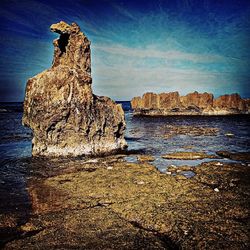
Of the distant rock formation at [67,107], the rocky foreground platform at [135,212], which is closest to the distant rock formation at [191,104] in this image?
the distant rock formation at [67,107]

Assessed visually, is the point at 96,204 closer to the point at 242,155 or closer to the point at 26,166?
the point at 26,166

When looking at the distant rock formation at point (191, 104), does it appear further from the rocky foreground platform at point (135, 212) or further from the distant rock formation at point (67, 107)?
the rocky foreground platform at point (135, 212)

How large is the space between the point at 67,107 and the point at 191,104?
318 feet

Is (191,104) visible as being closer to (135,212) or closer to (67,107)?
(67,107)

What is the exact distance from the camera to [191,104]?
10869cm

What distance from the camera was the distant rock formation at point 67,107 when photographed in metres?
17.8

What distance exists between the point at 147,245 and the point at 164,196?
3.37 metres

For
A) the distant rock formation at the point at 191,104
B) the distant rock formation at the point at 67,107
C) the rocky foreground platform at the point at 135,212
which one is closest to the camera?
the rocky foreground platform at the point at 135,212

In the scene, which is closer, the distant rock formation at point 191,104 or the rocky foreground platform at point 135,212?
the rocky foreground platform at point 135,212

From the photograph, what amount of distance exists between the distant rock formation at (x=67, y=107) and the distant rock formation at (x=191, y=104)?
87.4m

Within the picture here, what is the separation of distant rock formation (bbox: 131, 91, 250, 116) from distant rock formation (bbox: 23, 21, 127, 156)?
8737 centimetres

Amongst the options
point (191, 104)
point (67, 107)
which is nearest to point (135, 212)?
point (67, 107)

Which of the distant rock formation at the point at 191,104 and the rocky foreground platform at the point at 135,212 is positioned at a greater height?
the distant rock formation at the point at 191,104

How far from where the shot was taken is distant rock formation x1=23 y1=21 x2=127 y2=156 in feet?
58.5
